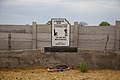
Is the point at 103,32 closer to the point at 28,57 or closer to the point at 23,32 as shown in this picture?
the point at 23,32

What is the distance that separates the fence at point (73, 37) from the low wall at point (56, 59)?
7650 mm

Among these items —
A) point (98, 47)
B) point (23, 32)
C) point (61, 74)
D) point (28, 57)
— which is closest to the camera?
point (61, 74)

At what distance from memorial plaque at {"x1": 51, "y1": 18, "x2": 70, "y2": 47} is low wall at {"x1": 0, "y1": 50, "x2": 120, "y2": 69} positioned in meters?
0.94

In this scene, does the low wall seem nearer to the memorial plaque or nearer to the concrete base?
the concrete base

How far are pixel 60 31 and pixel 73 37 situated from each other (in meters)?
7.33

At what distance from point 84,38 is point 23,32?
174 inches

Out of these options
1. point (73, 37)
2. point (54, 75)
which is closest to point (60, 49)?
point (54, 75)

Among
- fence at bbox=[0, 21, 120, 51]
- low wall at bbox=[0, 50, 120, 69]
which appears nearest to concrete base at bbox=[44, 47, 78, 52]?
low wall at bbox=[0, 50, 120, 69]

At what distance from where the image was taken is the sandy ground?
10.6 meters

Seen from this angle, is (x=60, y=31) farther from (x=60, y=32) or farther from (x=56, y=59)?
(x=56, y=59)

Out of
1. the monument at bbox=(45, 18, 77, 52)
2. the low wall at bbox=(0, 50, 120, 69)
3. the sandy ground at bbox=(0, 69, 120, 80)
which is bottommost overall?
the sandy ground at bbox=(0, 69, 120, 80)

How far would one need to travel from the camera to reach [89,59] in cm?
1316

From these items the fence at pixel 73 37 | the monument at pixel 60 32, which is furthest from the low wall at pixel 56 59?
the fence at pixel 73 37

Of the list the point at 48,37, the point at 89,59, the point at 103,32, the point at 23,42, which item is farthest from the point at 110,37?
the point at 89,59
